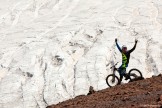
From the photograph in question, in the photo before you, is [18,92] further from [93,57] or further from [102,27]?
[102,27]

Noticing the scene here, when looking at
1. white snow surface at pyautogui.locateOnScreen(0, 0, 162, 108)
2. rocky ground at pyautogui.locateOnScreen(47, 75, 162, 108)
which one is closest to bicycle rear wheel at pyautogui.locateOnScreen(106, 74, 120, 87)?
rocky ground at pyautogui.locateOnScreen(47, 75, 162, 108)

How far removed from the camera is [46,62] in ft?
127

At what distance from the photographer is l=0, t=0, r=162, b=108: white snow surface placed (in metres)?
36.0

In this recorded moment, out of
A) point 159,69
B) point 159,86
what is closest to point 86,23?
point 159,69

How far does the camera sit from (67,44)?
136ft

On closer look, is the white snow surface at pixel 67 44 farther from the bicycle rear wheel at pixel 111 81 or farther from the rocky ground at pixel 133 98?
the rocky ground at pixel 133 98

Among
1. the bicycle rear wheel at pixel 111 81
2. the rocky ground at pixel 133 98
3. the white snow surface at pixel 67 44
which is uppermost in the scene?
the white snow surface at pixel 67 44

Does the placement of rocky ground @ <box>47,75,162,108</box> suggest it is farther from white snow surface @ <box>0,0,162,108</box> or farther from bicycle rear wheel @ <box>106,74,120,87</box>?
white snow surface @ <box>0,0,162,108</box>

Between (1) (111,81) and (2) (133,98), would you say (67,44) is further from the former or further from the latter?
(2) (133,98)

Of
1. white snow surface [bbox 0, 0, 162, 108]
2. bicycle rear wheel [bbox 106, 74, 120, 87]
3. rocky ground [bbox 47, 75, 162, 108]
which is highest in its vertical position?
white snow surface [bbox 0, 0, 162, 108]

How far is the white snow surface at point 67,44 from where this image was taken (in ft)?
118

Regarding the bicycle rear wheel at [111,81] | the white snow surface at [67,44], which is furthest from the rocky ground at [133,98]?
the white snow surface at [67,44]

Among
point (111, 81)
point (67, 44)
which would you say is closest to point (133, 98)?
point (111, 81)

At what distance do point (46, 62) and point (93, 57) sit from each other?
4382mm
